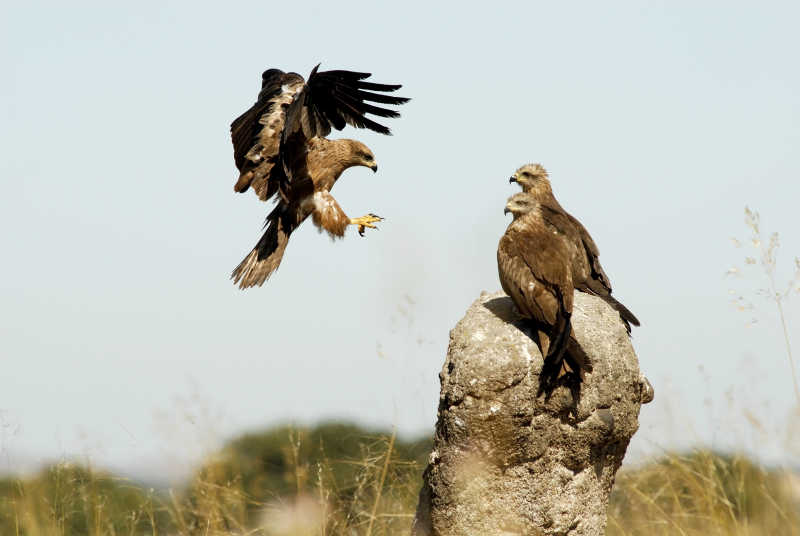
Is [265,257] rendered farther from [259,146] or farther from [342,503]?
[342,503]

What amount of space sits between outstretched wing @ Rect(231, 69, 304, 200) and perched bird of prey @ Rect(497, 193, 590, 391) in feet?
11.0

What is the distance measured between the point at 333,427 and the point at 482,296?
6.76 m

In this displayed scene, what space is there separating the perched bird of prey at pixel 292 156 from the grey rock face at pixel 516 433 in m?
3.21

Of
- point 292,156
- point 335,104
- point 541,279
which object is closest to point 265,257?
point 292,156

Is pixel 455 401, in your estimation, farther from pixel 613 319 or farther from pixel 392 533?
pixel 392 533

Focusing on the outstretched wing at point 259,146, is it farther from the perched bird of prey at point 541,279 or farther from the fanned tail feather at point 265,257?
the perched bird of prey at point 541,279

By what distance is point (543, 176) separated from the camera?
23.5 ft

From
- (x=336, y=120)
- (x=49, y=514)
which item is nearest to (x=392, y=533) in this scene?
(x=49, y=514)

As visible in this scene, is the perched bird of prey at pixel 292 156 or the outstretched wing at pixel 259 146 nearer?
the perched bird of prey at pixel 292 156

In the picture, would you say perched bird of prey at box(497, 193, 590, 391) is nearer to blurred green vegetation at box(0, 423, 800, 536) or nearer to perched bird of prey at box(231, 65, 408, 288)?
blurred green vegetation at box(0, 423, 800, 536)

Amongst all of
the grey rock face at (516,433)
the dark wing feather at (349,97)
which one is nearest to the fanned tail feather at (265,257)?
the dark wing feather at (349,97)

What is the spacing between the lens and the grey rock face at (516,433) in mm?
4676

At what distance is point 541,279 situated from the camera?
489cm

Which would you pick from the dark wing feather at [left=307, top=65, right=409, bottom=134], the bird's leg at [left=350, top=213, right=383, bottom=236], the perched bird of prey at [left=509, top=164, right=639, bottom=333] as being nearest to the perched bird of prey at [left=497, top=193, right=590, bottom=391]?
the perched bird of prey at [left=509, top=164, right=639, bottom=333]
